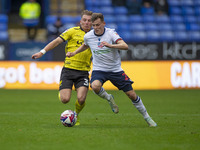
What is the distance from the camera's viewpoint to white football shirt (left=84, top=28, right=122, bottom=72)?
26.9 ft

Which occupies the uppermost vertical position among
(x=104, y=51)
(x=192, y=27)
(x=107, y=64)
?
(x=104, y=51)

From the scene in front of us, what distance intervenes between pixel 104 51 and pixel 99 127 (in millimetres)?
1395

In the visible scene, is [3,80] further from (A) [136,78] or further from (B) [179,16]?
(B) [179,16]

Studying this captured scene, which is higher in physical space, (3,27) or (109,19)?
(109,19)

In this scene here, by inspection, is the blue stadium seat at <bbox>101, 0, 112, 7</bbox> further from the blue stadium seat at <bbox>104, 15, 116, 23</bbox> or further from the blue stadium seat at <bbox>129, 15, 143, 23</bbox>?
the blue stadium seat at <bbox>129, 15, 143, 23</bbox>

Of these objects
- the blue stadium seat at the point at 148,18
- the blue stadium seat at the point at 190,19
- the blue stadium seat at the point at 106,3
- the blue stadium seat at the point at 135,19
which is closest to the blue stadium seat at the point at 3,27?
the blue stadium seat at the point at 106,3

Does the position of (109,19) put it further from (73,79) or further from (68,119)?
(68,119)

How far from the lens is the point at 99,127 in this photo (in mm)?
8156

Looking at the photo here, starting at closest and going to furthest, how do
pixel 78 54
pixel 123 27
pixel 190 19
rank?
pixel 78 54 < pixel 123 27 < pixel 190 19

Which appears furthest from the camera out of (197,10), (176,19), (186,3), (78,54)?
(186,3)

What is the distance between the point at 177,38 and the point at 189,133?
577 inches

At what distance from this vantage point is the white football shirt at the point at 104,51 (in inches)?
323

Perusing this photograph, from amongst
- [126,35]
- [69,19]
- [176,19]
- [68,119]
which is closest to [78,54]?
[68,119]

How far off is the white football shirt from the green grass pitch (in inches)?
43.8
